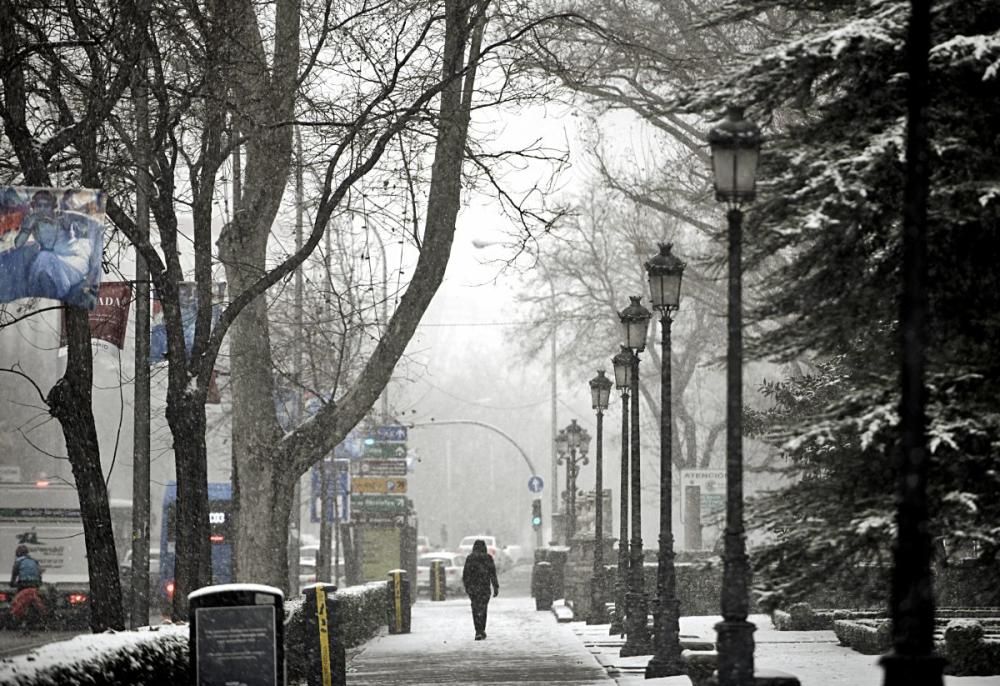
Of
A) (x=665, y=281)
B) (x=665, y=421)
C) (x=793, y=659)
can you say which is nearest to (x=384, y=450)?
(x=793, y=659)

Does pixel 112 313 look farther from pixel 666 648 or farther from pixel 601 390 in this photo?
pixel 601 390

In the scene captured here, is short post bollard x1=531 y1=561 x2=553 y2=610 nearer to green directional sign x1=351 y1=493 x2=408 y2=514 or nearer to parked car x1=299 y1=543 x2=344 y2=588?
green directional sign x1=351 y1=493 x2=408 y2=514

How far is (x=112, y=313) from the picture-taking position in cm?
2061

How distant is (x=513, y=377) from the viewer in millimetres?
154750

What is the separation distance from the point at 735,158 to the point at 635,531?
14391 millimetres

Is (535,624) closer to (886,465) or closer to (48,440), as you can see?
(886,465)

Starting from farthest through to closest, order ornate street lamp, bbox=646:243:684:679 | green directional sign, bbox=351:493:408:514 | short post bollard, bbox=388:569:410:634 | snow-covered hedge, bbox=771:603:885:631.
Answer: green directional sign, bbox=351:493:408:514
short post bollard, bbox=388:569:410:634
snow-covered hedge, bbox=771:603:885:631
ornate street lamp, bbox=646:243:684:679

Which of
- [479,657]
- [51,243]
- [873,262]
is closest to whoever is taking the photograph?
[873,262]

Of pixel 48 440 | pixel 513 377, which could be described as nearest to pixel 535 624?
pixel 48 440

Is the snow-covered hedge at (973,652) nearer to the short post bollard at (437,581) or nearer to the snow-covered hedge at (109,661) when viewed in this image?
the snow-covered hedge at (109,661)

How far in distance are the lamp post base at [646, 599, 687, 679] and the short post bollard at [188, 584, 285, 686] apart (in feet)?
22.1

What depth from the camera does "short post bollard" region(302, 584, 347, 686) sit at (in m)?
17.6

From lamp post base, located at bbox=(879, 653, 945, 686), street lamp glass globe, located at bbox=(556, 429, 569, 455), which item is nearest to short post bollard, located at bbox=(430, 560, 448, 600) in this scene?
street lamp glass globe, located at bbox=(556, 429, 569, 455)

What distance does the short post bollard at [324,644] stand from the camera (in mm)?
17625
